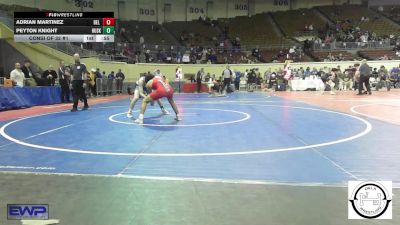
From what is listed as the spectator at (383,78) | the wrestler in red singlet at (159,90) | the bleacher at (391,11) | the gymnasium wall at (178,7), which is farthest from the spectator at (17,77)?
the bleacher at (391,11)

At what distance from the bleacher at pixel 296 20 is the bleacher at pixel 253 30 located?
1203 mm

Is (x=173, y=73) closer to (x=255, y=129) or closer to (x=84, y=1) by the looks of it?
(x=84, y=1)

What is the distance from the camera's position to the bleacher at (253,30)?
38.0 meters

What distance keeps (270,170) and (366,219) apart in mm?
1891

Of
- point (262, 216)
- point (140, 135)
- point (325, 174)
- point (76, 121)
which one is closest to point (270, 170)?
point (325, 174)

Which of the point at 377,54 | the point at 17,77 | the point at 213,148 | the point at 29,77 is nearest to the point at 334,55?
the point at 377,54

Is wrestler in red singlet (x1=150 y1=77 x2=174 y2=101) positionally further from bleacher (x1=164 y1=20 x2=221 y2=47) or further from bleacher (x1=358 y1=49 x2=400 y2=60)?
bleacher (x1=164 y1=20 x2=221 y2=47)

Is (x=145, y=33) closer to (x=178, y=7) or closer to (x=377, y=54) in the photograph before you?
(x=178, y=7)

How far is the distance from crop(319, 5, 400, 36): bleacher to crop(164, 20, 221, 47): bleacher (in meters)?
12.5

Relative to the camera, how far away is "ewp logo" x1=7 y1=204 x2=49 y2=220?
3.51 metres

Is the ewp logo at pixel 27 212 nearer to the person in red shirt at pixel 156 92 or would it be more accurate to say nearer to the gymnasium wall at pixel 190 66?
the person in red shirt at pixel 156 92

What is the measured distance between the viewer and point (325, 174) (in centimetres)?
502

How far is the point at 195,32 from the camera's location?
40.1 metres
